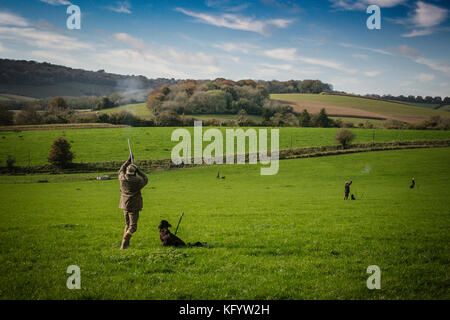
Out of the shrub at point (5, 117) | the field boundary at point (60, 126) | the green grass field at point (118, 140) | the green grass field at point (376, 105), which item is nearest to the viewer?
the green grass field at point (118, 140)

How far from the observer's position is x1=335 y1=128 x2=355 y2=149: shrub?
202ft

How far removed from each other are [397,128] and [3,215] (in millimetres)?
93853

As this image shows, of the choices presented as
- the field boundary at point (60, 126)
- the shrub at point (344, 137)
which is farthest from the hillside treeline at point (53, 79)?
the shrub at point (344, 137)

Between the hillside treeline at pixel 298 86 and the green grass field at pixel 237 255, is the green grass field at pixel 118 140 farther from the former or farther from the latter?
the hillside treeline at pixel 298 86

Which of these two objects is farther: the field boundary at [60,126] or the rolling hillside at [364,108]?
the rolling hillside at [364,108]

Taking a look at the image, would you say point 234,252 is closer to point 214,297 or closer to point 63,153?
point 214,297

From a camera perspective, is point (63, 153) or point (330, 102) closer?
point (63, 153)

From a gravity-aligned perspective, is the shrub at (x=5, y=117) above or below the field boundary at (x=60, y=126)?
above

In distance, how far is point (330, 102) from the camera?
118m

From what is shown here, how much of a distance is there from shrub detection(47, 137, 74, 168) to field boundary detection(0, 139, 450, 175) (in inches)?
45.7

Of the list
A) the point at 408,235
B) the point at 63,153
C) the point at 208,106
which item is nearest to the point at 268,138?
the point at 208,106

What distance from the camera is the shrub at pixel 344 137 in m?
61.5

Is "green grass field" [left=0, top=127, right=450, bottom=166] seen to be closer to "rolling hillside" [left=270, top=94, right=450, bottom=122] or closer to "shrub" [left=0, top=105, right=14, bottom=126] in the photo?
"shrub" [left=0, top=105, right=14, bottom=126]

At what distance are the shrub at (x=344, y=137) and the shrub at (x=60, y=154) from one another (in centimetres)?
5994
